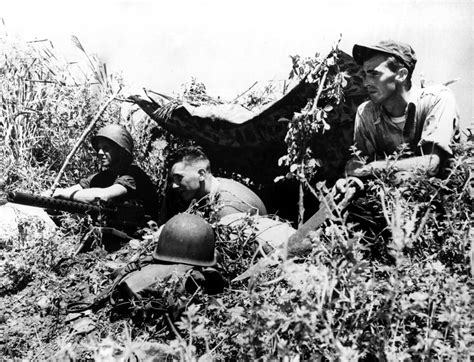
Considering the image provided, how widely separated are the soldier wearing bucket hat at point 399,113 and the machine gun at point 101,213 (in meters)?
2.69

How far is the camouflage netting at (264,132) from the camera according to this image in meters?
5.34

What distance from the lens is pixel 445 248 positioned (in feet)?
10.5

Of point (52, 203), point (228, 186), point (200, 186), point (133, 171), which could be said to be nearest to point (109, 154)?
point (133, 171)

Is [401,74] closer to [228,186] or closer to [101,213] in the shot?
[228,186]

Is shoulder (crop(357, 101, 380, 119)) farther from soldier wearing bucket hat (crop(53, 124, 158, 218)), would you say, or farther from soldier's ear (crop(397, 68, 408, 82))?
soldier wearing bucket hat (crop(53, 124, 158, 218))

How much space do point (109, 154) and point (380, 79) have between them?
3.46 metres

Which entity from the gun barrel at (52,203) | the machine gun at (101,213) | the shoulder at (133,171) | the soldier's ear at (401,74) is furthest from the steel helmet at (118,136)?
the soldier's ear at (401,74)

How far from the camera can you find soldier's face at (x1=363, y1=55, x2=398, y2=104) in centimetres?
427

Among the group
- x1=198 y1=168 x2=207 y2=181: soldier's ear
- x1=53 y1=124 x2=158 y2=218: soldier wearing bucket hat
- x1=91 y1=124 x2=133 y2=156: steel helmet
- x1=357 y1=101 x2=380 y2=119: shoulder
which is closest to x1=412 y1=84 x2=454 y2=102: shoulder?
x1=357 y1=101 x2=380 y2=119: shoulder

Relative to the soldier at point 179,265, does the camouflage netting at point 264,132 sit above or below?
above

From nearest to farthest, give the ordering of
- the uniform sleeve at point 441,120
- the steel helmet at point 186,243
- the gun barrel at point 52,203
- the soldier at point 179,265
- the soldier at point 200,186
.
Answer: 1. the uniform sleeve at point 441,120
2. the soldier at point 179,265
3. the steel helmet at point 186,243
4. the gun barrel at point 52,203
5. the soldier at point 200,186

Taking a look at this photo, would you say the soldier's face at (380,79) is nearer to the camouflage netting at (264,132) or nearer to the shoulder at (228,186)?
the camouflage netting at (264,132)

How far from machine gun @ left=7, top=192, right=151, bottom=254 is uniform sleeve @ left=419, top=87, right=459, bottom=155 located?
3.19 meters

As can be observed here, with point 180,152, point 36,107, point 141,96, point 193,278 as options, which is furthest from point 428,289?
point 36,107
